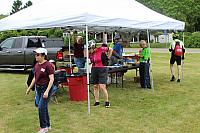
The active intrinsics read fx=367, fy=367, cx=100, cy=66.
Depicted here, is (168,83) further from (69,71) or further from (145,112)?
(145,112)

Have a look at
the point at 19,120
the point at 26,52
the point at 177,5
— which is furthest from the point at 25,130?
the point at 177,5

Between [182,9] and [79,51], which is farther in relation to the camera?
[182,9]

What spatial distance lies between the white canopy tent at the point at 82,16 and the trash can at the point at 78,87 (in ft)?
4.43

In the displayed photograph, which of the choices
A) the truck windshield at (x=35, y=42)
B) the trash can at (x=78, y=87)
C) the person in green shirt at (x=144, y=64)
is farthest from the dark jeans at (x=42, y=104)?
the truck windshield at (x=35, y=42)

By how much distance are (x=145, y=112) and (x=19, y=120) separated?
9.25 ft

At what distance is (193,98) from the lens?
1003cm

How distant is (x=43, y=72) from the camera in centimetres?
643

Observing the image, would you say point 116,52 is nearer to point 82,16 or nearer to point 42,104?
point 82,16

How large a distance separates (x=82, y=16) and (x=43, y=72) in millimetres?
2075

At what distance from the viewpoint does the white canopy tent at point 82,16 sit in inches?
322

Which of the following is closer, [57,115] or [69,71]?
[57,115]

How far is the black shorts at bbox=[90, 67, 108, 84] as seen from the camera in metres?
8.79

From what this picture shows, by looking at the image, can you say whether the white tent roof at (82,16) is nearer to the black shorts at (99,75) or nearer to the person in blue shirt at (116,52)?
the black shorts at (99,75)

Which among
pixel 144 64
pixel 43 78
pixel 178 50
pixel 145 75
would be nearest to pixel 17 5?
pixel 178 50
